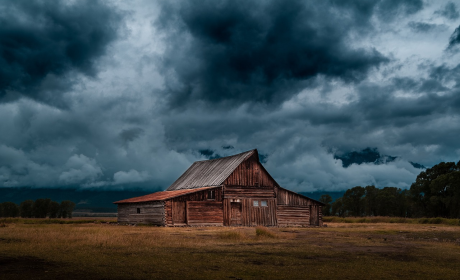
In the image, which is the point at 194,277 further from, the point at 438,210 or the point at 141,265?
the point at 438,210

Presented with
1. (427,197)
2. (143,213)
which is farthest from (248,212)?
(427,197)

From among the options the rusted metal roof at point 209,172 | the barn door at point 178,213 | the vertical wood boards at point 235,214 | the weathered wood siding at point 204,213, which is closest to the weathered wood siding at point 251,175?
the rusted metal roof at point 209,172

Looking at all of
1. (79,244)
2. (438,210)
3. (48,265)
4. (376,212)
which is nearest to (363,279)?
(48,265)

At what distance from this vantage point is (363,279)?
33.7ft

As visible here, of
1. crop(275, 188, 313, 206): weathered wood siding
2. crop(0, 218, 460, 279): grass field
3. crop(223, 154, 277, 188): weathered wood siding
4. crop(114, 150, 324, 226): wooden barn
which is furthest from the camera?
crop(275, 188, 313, 206): weathered wood siding

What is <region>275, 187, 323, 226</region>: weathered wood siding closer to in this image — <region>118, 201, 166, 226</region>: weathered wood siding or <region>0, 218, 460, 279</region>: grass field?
<region>118, 201, 166, 226</region>: weathered wood siding

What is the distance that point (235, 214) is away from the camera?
42.5 m

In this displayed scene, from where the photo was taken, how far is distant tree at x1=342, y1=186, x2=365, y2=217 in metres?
105

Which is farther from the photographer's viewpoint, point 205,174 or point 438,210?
point 438,210

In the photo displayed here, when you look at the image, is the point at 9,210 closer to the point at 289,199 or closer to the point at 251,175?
the point at 251,175

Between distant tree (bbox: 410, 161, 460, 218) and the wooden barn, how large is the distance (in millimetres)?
31664

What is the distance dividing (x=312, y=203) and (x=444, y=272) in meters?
35.1

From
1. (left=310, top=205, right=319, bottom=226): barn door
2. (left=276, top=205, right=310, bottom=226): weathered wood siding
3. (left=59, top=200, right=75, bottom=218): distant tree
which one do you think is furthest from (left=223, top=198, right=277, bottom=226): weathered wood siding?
(left=59, top=200, right=75, bottom=218): distant tree

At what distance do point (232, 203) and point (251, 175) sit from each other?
13.2 ft
